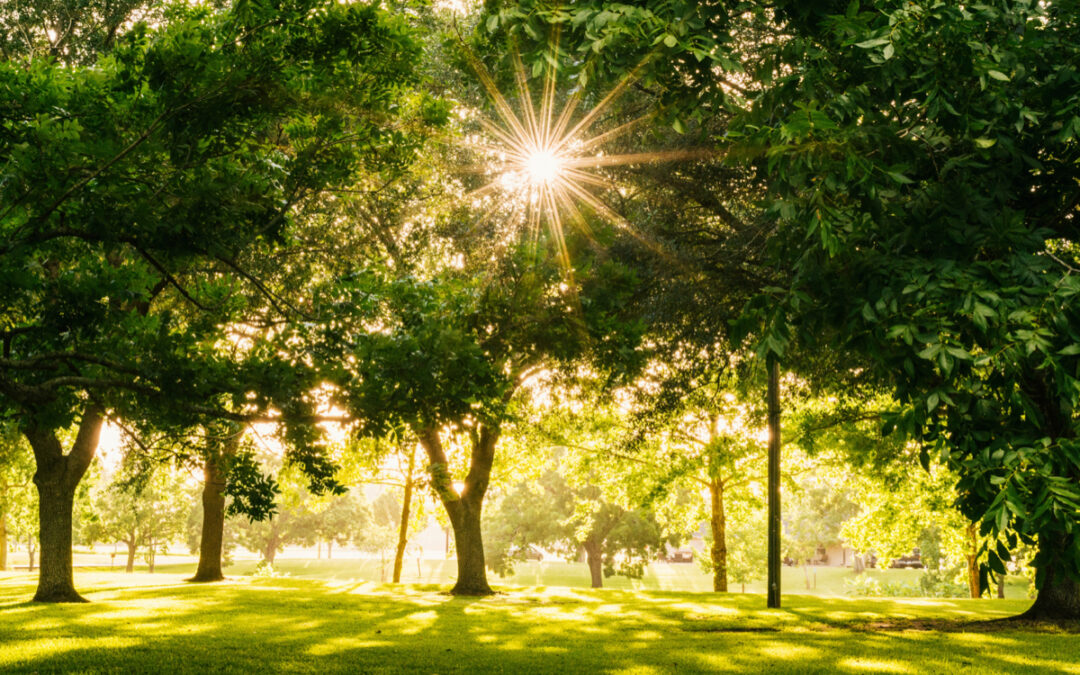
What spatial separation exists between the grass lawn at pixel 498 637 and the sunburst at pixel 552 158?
6.24 m

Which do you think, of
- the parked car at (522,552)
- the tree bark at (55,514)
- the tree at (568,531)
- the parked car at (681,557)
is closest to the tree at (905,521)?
the tree at (568,531)

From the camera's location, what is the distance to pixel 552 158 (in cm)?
1347

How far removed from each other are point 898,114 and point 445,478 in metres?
6.89

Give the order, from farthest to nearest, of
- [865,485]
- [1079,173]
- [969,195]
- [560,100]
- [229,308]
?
1. [865,485]
2. [560,100]
3. [229,308]
4. [1079,173]
5. [969,195]

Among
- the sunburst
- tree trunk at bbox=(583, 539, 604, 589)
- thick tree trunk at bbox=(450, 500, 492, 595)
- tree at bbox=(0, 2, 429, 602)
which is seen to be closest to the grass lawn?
thick tree trunk at bbox=(450, 500, 492, 595)

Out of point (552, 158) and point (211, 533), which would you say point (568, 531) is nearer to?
point (211, 533)

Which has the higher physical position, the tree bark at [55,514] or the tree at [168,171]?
the tree at [168,171]

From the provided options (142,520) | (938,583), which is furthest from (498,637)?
(938,583)

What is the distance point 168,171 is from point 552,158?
7.53 m

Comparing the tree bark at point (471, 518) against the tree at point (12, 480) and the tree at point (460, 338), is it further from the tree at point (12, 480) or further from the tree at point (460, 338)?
the tree at point (12, 480)

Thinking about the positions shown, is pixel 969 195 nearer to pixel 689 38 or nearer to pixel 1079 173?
pixel 1079 173

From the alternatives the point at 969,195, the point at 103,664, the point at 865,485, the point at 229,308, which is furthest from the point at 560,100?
the point at 865,485

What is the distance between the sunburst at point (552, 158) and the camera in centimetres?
1245

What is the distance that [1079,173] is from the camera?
594cm
